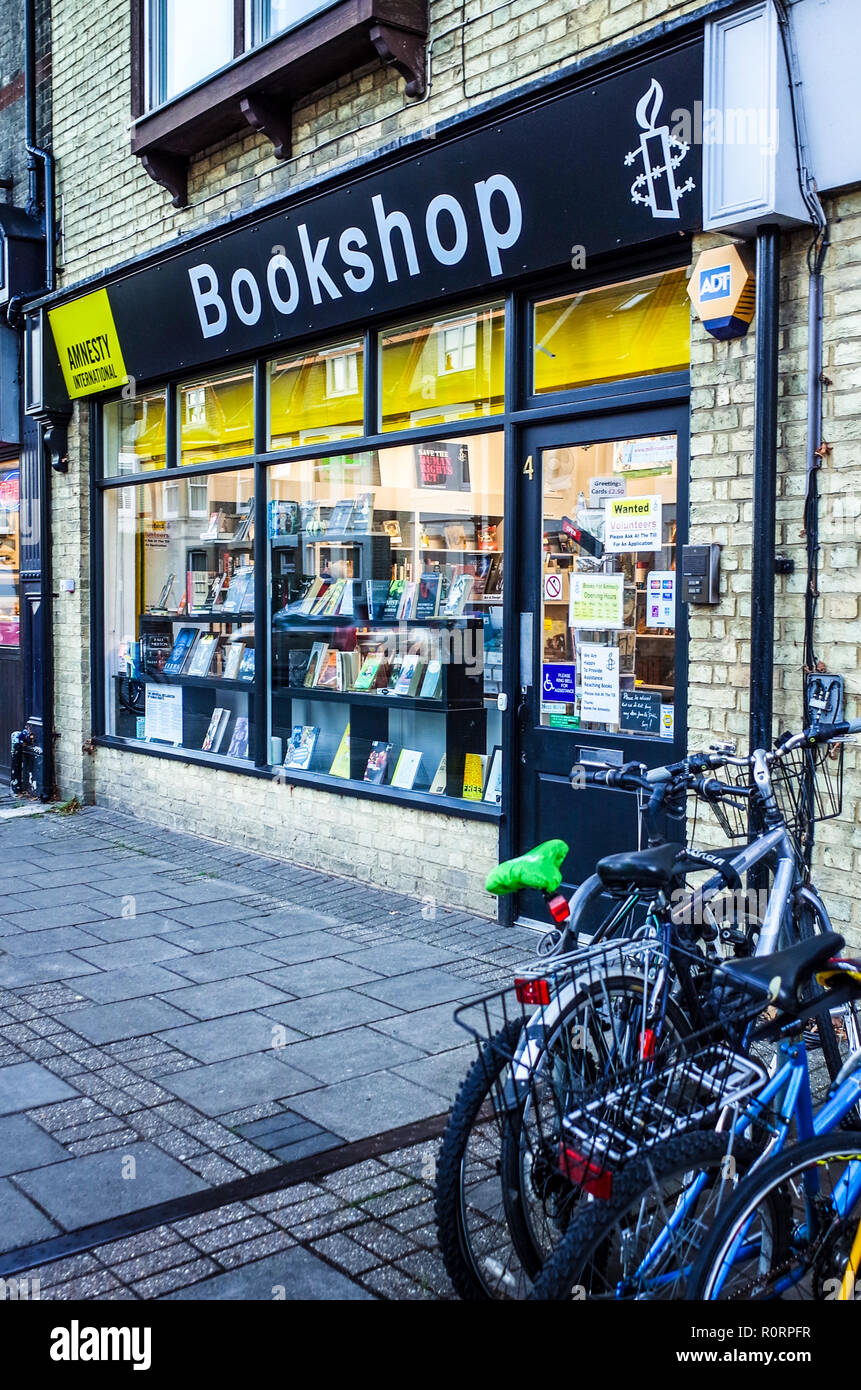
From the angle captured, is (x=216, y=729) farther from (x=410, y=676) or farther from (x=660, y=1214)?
(x=660, y=1214)

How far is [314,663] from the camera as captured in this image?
26.2 ft

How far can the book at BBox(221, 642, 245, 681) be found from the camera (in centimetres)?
865

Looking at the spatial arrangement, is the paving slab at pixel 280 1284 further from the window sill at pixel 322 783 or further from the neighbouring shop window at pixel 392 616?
the neighbouring shop window at pixel 392 616

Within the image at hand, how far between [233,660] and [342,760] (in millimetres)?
1465

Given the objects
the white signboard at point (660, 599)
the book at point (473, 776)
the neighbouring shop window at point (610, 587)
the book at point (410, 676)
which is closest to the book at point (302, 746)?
the book at point (410, 676)

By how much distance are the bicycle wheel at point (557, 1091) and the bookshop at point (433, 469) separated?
2709mm

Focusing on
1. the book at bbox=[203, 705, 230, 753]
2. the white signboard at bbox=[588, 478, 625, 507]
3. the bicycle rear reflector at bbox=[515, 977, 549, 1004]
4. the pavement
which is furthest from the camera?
the book at bbox=[203, 705, 230, 753]

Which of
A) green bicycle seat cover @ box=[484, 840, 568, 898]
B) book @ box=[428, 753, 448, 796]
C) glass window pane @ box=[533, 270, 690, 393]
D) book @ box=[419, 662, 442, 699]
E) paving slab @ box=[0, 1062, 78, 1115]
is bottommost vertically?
paving slab @ box=[0, 1062, 78, 1115]

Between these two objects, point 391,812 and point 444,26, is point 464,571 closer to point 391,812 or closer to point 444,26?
point 391,812

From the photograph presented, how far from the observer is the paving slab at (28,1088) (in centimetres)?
424

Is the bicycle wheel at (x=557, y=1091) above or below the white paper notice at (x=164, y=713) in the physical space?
below

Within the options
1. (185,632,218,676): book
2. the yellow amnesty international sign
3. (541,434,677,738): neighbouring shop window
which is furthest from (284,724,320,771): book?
the yellow amnesty international sign

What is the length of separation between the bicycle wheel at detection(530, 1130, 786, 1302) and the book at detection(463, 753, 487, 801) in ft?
13.9

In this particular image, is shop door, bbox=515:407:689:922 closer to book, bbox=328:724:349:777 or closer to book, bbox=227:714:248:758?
book, bbox=328:724:349:777
